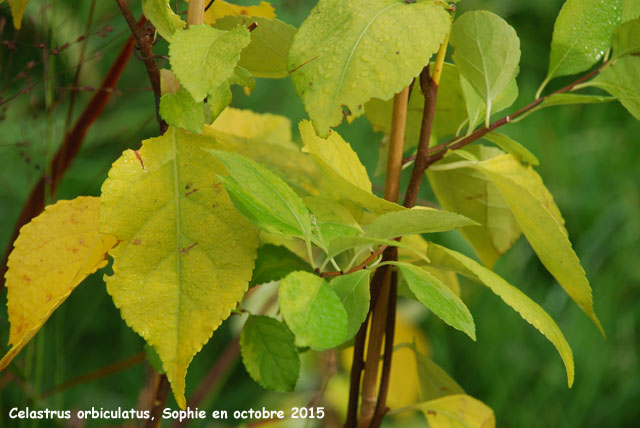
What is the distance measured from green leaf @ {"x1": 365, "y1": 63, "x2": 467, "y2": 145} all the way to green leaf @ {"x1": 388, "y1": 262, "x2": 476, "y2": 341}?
14 centimetres

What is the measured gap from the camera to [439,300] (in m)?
0.26

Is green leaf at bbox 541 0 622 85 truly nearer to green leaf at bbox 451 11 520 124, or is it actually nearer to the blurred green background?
green leaf at bbox 451 11 520 124

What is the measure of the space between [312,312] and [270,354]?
0.07m

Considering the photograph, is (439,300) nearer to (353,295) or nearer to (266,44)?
(353,295)

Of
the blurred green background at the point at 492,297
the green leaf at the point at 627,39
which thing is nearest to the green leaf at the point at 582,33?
the green leaf at the point at 627,39

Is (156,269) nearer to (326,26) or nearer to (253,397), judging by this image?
(326,26)

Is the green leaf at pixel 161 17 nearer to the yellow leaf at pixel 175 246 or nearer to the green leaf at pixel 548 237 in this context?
the yellow leaf at pixel 175 246

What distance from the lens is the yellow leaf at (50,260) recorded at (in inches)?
10.8

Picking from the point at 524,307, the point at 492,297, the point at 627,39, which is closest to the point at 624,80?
the point at 627,39

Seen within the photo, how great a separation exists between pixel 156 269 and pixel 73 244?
0.05 metres

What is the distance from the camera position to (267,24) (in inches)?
12.1

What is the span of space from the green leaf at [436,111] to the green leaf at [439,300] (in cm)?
14

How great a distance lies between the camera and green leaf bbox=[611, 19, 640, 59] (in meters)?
0.30

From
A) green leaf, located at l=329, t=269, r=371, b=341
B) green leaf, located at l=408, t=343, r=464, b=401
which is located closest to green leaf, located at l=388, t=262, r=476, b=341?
green leaf, located at l=329, t=269, r=371, b=341
